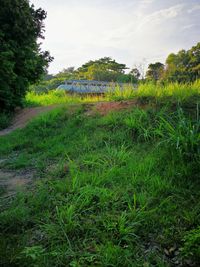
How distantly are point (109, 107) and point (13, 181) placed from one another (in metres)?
3.53

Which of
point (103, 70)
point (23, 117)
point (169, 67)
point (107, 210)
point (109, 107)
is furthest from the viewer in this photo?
point (103, 70)

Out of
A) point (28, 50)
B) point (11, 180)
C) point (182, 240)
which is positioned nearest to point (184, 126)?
point (182, 240)

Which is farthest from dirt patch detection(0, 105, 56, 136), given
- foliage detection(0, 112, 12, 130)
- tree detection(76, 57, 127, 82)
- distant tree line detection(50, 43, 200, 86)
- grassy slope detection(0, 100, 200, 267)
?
tree detection(76, 57, 127, 82)

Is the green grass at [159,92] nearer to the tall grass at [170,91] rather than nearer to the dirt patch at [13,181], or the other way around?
the tall grass at [170,91]

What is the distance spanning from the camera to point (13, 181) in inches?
157

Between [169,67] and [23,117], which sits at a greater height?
[169,67]

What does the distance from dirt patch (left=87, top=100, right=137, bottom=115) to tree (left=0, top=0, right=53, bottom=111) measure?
10.2 feet

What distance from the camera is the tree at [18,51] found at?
332 inches

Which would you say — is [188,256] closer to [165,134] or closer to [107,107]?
[165,134]

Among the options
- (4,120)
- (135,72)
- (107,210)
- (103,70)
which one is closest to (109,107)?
(135,72)

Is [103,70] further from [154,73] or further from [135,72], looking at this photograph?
[135,72]

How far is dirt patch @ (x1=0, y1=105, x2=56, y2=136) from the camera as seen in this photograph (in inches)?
326

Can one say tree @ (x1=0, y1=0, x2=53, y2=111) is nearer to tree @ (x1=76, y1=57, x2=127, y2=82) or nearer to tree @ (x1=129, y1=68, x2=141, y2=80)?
tree @ (x1=129, y1=68, x2=141, y2=80)

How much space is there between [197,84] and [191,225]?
5.00 metres
